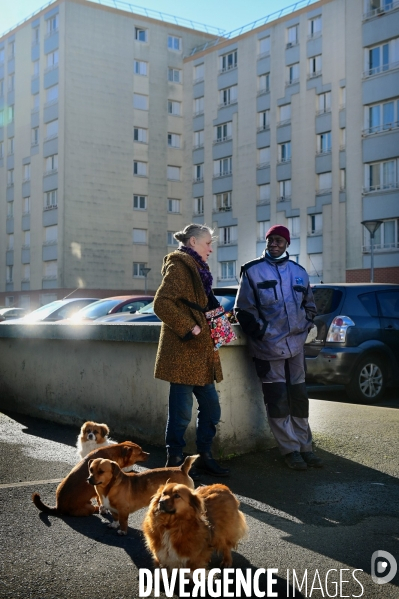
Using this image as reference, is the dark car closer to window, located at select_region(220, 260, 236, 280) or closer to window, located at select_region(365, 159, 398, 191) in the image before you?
window, located at select_region(365, 159, 398, 191)

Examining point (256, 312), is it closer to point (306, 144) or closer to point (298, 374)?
point (298, 374)

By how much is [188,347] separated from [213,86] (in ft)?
174

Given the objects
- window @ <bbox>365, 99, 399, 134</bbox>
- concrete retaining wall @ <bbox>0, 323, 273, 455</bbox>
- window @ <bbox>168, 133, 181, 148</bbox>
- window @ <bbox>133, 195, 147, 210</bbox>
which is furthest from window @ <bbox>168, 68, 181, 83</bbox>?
concrete retaining wall @ <bbox>0, 323, 273, 455</bbox>

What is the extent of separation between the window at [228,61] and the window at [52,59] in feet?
41.1

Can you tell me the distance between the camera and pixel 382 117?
42.2 metres

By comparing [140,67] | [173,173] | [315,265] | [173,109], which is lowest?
[315,265]

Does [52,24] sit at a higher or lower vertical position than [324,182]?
higher

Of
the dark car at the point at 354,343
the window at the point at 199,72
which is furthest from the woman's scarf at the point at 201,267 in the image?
the window at the point at 199,72

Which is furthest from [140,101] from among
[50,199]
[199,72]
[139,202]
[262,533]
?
[262,533]

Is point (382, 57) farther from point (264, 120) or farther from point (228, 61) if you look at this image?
point (228, 61)

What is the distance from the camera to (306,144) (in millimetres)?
48031

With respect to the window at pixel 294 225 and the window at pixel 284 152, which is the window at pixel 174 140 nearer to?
the window at pixel 284 152

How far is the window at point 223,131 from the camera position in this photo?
54.4 meters

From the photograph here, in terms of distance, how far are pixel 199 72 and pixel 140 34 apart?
5.82 meters
